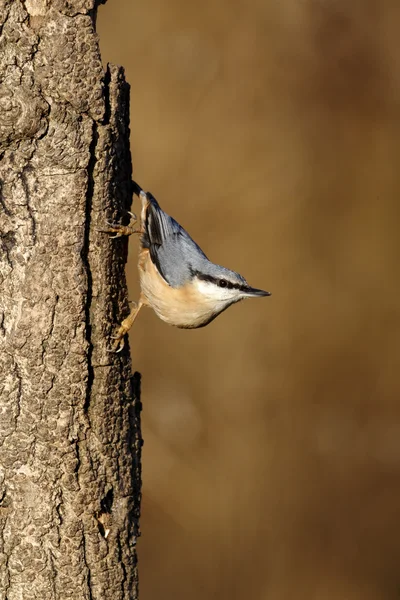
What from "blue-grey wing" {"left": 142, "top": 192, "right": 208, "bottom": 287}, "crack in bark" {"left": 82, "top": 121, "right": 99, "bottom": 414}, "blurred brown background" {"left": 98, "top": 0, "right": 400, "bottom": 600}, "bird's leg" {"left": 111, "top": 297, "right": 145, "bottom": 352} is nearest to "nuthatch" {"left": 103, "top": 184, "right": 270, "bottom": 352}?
"blue-grey wing" {"left": 142, "top": 192, "right": 208, "bottom": 287}

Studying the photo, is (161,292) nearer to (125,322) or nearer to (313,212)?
(125,322)

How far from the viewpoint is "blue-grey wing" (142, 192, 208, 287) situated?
3.16 m

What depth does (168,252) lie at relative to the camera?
3197mm

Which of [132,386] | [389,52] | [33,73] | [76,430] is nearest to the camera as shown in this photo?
[33,73]

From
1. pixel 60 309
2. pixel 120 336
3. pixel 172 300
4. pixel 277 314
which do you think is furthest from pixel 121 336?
pixel 277 314

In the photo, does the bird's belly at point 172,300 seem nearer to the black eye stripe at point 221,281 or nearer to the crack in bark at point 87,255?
the black eye stripe at point 221,281

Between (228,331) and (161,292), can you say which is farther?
(228,331)

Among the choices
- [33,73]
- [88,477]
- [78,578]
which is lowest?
[78,578]

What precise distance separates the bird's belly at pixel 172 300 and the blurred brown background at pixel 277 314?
2.43 metres

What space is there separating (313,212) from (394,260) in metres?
0.67

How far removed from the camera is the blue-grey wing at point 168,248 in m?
3.16

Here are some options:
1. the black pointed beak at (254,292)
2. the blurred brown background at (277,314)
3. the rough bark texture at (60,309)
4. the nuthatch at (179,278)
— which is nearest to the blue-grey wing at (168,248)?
the nuthatch at (179,278)

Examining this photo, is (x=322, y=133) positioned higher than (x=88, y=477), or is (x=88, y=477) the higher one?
(x=322, y=133)

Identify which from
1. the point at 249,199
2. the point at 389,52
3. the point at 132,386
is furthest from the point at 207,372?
the point at 132,386
